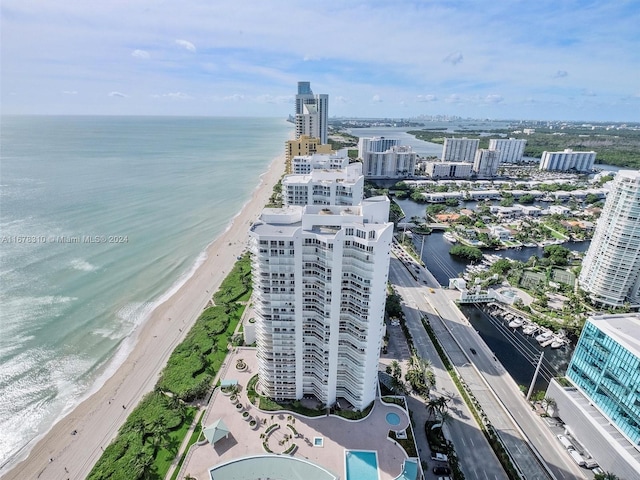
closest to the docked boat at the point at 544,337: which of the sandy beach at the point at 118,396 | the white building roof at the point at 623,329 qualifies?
the white building roof at the point at 623,329

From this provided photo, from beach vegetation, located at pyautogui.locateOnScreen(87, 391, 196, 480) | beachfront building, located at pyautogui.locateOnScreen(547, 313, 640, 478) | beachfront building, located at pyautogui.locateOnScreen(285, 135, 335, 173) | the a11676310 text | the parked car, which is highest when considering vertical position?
beachfront building, located at pyautogui.locateOnScreen(285, 135, 335, 173)

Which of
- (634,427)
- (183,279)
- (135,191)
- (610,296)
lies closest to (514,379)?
(634,427)

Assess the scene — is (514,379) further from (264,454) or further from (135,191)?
(135,191)

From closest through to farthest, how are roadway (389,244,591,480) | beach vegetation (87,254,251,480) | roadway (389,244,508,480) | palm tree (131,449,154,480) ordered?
palm tree (131,449,154,480)
beach vegetation (87,254,251,480)
roadway (389,244,508,480)
roadway (389,244,591,480)

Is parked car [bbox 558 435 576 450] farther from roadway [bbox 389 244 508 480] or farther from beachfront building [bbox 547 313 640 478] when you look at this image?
roadway [bbox 389 244 508 480]

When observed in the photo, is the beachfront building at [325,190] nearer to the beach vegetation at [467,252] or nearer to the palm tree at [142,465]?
the beach vegetation at [467,252]

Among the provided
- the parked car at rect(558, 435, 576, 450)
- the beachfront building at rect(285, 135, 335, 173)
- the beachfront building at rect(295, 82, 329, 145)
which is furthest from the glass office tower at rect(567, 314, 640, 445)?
the beachfront building at rect(295, 82, 329, 145)

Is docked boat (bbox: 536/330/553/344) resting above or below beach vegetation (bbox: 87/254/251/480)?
above
